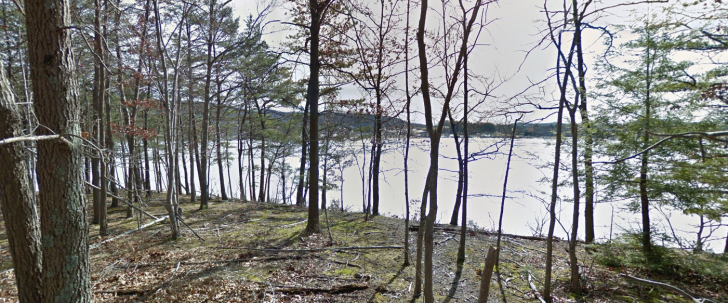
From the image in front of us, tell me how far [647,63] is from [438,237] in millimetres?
5884

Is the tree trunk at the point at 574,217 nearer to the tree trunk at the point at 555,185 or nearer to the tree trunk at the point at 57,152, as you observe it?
the tree trunk at the point at 555,185

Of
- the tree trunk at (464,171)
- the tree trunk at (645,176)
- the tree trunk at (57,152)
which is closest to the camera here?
the tree trunk at (57,152)

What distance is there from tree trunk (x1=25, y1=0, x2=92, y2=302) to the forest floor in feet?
4.76

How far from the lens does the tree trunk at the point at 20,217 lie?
10.1 ft

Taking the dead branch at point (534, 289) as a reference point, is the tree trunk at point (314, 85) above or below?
above

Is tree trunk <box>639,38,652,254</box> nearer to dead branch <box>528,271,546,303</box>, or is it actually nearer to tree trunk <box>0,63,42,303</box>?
dead branch <box>528,271,546,303</box>

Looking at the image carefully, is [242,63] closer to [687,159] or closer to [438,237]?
[438,237]

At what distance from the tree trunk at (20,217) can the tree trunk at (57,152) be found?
17.6 inches

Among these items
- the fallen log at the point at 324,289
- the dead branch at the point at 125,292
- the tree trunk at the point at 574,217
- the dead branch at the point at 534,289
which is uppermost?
the tree trunk at the point at 574,217

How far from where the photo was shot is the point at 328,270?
541 cm

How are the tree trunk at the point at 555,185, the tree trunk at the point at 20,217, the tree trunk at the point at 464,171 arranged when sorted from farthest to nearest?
the tree trunk at the point at 464,171
the tree trunk at the point at 555,185
the tree trunk at the point at 20,217

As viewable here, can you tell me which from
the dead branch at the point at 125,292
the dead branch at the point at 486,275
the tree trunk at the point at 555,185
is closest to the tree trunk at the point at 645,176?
the tree trunk at the point at 555,185

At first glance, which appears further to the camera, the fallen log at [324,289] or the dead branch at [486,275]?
the fallen log at [324,289]

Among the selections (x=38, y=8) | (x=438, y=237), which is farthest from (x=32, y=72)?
(x=438, y=237)
